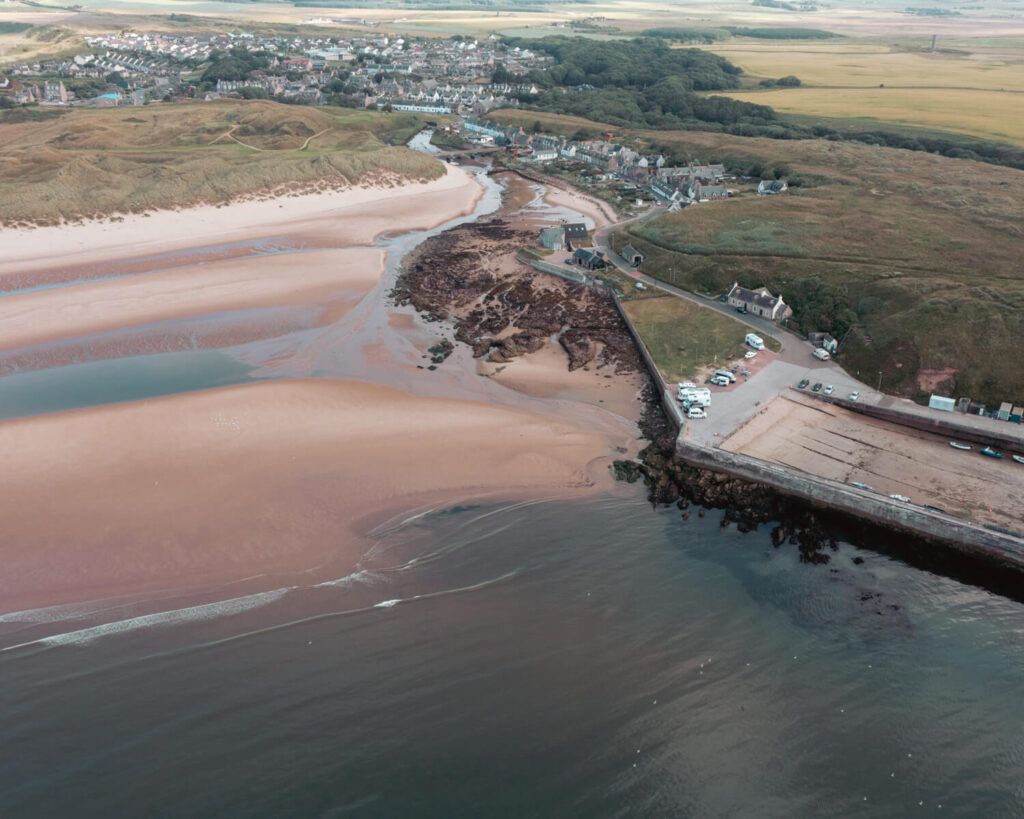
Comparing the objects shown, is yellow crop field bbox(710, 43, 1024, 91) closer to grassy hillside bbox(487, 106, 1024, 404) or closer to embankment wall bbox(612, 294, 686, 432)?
grassy hillside bbox(487, 106, 1024, 404)

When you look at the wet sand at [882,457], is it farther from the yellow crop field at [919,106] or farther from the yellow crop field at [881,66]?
the yellow crop field at [881,66]

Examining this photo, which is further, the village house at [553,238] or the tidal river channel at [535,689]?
the village house at [553,238]

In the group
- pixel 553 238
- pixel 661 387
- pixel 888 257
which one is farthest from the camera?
pixel 553 238

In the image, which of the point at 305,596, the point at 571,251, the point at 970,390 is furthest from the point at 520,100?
the point at 305,596

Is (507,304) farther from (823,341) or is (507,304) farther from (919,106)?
(919,106)

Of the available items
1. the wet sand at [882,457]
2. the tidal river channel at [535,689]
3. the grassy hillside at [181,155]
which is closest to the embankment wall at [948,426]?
the wet sand at [882,457]

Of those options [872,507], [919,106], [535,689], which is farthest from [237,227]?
[919,106]
